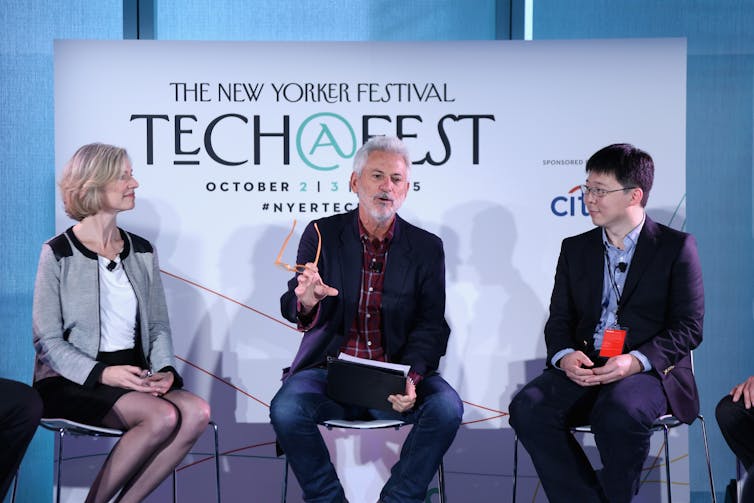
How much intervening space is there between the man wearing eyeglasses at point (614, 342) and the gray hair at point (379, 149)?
0.80 metres

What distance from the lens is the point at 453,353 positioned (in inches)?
161

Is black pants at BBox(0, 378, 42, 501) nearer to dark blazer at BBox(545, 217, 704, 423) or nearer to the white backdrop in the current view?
the white backdrop

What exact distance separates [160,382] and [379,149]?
1.36 m

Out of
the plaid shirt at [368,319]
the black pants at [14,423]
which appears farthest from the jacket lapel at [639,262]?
the black pants at [14,423]

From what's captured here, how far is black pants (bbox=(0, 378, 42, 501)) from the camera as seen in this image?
10.1ft

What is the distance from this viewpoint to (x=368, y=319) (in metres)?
3.66

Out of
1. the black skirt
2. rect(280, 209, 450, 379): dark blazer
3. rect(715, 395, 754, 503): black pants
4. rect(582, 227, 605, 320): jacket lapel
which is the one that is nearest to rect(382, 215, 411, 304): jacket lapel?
rect(280, 209, 450, 379): dark blazer

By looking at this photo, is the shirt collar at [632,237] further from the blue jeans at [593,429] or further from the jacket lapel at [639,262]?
the blue jeans at [593,429]

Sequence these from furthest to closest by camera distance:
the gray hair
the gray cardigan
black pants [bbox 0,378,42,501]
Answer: the gray hair, the gray cardigan, black pants [bbox 0,378,42,501]

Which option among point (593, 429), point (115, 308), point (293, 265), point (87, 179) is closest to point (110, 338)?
point (115, 308)

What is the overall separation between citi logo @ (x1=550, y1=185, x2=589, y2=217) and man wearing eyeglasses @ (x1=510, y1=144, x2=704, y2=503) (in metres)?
0.41

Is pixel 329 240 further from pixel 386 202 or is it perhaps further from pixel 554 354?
pixel 554 354

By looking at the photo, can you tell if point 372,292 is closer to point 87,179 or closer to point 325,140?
point 325,140

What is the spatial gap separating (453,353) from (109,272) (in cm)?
164
